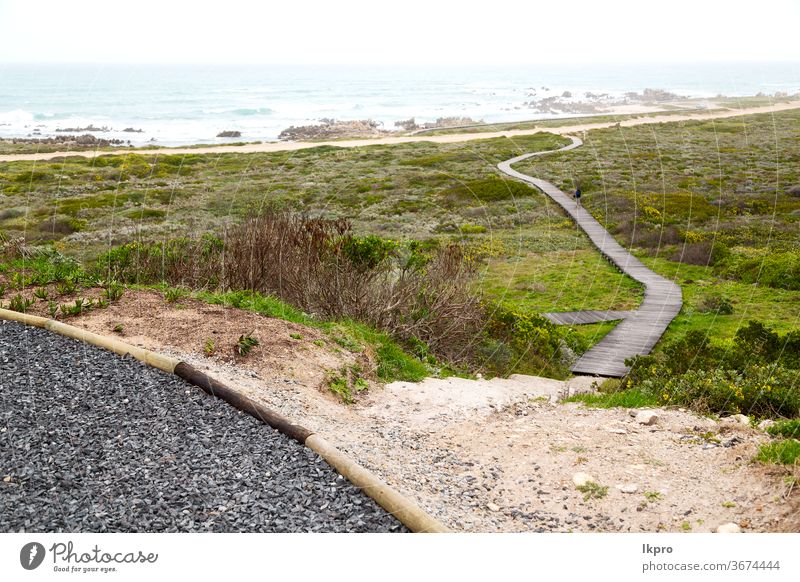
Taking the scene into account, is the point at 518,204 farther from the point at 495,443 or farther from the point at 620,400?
the point at 495,443

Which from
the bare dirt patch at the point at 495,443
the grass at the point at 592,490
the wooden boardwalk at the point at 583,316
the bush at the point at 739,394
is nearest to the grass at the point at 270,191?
the wooden boardwalk at the point at 583,316

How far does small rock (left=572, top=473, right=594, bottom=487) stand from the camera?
20.2 feet

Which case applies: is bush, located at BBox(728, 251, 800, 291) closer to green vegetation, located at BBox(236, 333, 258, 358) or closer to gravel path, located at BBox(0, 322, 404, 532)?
green vegetation, located at BBox(236, 333, 258, 358)

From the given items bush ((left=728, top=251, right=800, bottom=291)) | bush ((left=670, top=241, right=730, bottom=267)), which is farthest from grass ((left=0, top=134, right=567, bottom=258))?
bush ((left=728, top=251, right=800, bottom=291))

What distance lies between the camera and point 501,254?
2623 cm

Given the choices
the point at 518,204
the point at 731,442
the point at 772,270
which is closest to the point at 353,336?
the point at 731,442

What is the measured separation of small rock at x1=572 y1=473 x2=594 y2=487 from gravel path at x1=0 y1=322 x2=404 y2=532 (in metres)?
1.93

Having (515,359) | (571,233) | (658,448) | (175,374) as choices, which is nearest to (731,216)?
(571,233)

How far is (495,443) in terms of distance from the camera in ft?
24.2

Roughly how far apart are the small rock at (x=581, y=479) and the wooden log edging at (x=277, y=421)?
66.1 inches
